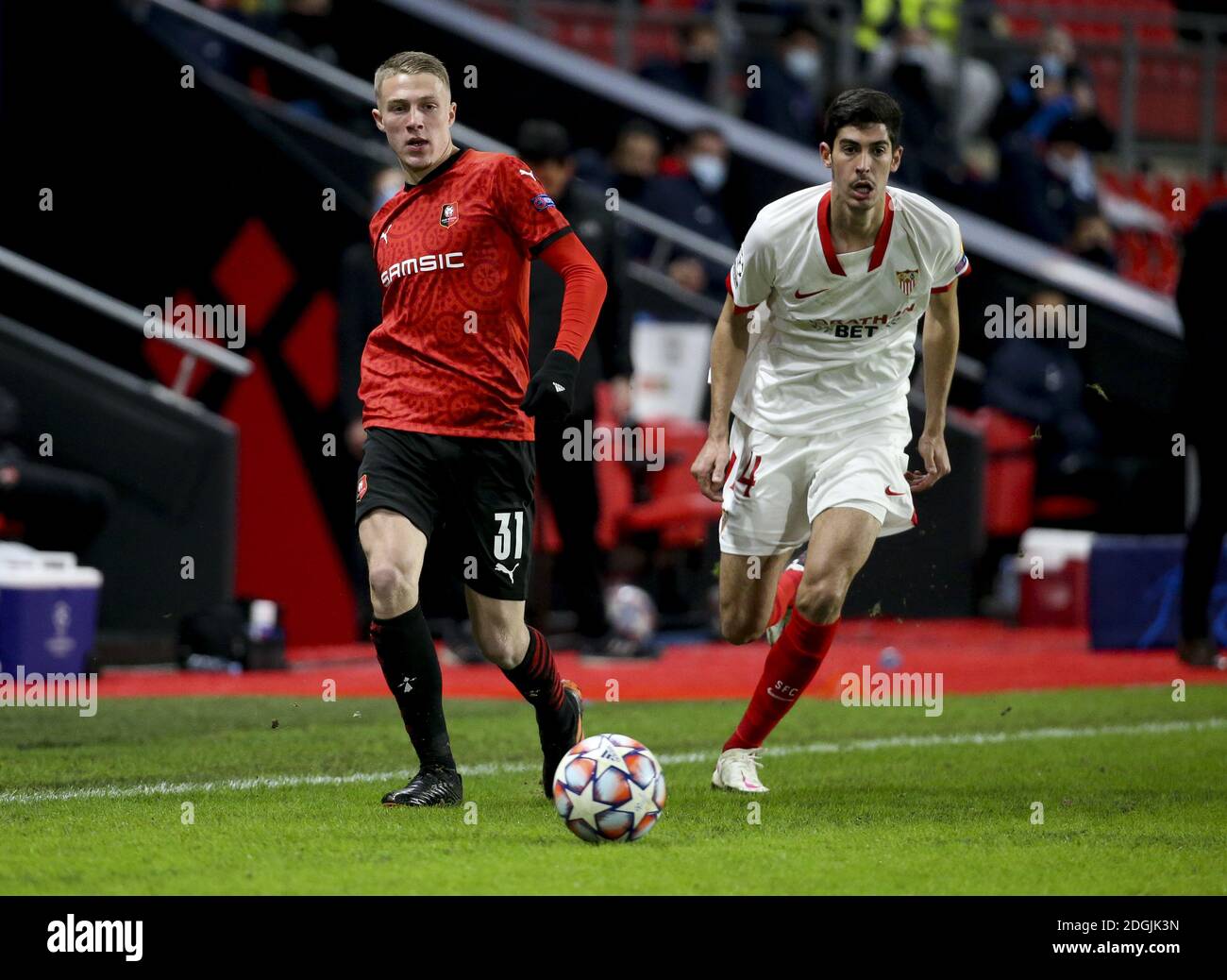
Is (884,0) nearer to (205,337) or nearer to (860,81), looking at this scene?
(860,81)

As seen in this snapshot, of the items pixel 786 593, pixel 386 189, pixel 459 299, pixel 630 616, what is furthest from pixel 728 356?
pixel 386 189

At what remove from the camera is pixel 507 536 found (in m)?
6.00

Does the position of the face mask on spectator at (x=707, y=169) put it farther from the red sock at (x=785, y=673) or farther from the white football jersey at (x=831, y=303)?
the red sock at (x=785, y=673)

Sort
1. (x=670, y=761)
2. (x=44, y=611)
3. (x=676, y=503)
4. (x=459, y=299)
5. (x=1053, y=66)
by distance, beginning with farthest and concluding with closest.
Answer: (x=1053, y=66)
(x=676, y=503)
(x=44, y=611)
(x=670, y=761)
(x=459, y=299)

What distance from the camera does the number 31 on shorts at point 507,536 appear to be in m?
5.99

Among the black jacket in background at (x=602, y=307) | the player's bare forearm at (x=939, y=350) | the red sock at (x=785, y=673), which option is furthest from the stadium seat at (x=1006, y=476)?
the red sock at (x=785, y=673)

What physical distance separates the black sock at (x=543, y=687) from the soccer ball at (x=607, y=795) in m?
0.73

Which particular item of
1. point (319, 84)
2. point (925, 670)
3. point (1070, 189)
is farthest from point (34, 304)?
point (1070, 189)

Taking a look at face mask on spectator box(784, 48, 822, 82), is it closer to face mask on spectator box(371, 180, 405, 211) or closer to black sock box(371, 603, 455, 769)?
face mask on spectator box(371, 180, 405, 211)

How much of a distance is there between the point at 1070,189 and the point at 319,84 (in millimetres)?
6756

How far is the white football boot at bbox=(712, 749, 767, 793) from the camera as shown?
6.45 metres

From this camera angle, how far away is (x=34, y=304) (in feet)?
37.8

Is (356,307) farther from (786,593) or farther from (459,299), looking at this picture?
(459,299)

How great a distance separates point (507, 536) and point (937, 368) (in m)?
1.60
